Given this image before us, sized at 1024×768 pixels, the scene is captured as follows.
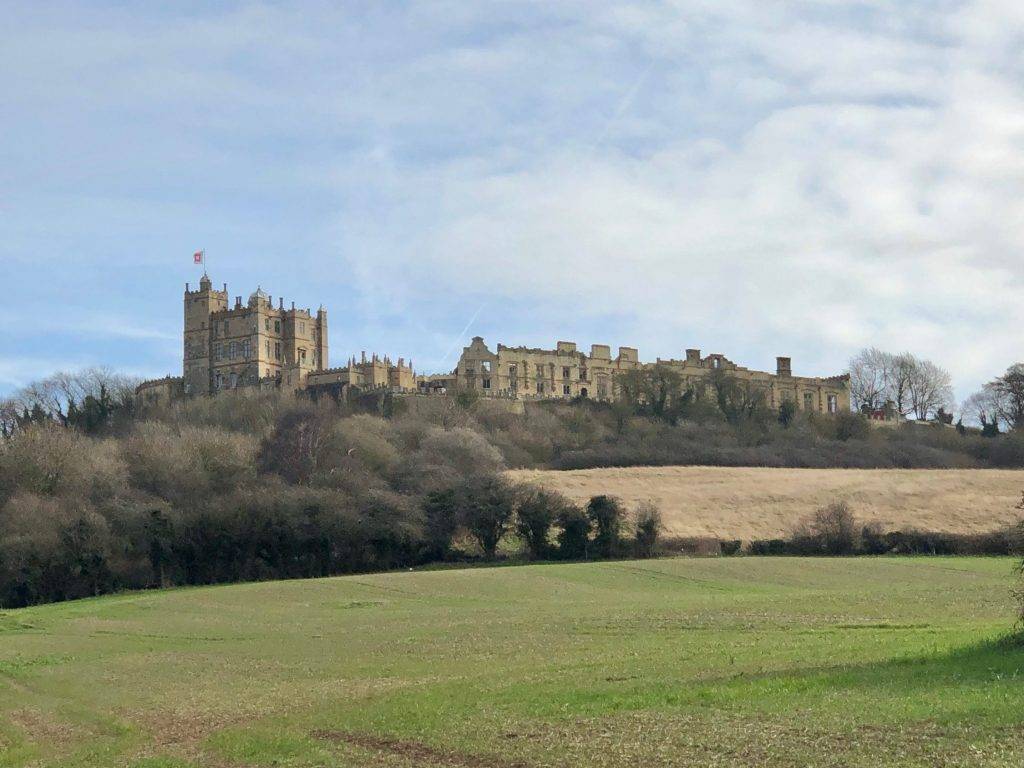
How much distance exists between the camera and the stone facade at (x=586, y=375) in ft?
421

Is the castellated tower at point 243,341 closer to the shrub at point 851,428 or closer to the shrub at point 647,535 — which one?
the shrub at point 851,428

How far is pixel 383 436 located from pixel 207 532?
34541mm

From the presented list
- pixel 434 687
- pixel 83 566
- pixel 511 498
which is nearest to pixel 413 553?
pixel 511 498

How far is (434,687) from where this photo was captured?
976 inches

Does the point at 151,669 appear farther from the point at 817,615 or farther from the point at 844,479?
the point at 844,479

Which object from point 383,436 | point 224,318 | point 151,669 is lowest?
point 151,669

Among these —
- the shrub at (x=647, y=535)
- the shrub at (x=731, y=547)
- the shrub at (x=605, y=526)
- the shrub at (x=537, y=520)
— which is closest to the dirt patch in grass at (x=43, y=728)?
the shrub at (x=537, y=520)

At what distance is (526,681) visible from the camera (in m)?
24.5

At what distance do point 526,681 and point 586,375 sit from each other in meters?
112

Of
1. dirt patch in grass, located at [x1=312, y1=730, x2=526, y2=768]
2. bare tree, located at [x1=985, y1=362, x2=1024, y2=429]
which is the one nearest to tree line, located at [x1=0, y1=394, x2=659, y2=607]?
dirt patch in grass, located at [x1=312, y1=730, x2=526, y2=768]

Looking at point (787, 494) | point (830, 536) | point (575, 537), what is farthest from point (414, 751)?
point (787, 494)

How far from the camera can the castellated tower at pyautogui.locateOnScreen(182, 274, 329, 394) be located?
12825 cm

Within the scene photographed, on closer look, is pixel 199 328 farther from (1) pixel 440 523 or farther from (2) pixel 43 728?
(2) pixel 43 728

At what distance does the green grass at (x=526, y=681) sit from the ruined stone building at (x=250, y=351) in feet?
253
